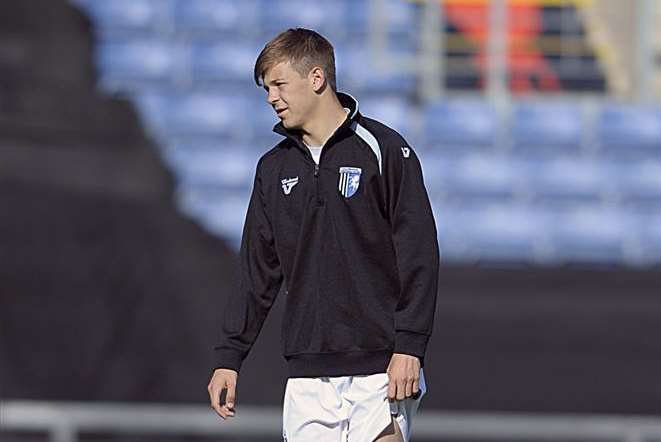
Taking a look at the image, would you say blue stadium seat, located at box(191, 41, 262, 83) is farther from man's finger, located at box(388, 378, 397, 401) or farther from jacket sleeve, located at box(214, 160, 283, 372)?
man's finger, located at box(388, 378, 397, 401)

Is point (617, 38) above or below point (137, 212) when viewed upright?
above

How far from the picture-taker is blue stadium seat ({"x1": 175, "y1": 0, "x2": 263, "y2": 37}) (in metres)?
12.8

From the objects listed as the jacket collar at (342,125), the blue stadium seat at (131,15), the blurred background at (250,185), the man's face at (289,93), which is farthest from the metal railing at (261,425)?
the blue stadium seat at (131,15)

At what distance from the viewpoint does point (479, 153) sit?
1209 centimetres

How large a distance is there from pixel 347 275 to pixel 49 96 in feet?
22.2

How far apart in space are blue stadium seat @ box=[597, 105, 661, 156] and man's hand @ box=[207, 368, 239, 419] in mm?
8785

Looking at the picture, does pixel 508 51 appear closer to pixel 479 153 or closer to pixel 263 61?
pixel 479 153

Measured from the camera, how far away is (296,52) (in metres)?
3.59

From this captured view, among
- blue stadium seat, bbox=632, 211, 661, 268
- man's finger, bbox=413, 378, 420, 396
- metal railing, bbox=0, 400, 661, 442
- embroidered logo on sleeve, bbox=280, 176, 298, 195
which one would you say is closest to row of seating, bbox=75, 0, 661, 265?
blue stadium seat, bbox=632, 211, 661, 268

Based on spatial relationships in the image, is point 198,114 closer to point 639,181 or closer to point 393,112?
point 393,112

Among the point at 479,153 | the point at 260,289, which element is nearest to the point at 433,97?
the point at 479,153

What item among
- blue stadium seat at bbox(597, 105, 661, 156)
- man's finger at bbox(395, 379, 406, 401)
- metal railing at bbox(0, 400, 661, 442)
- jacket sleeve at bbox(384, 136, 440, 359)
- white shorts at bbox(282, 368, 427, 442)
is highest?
blue stadium seat at bbox(597, 105, 661, 156)

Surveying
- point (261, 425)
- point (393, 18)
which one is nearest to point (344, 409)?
point (261, 425)

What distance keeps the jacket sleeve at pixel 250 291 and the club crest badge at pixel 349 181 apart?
0.23m
